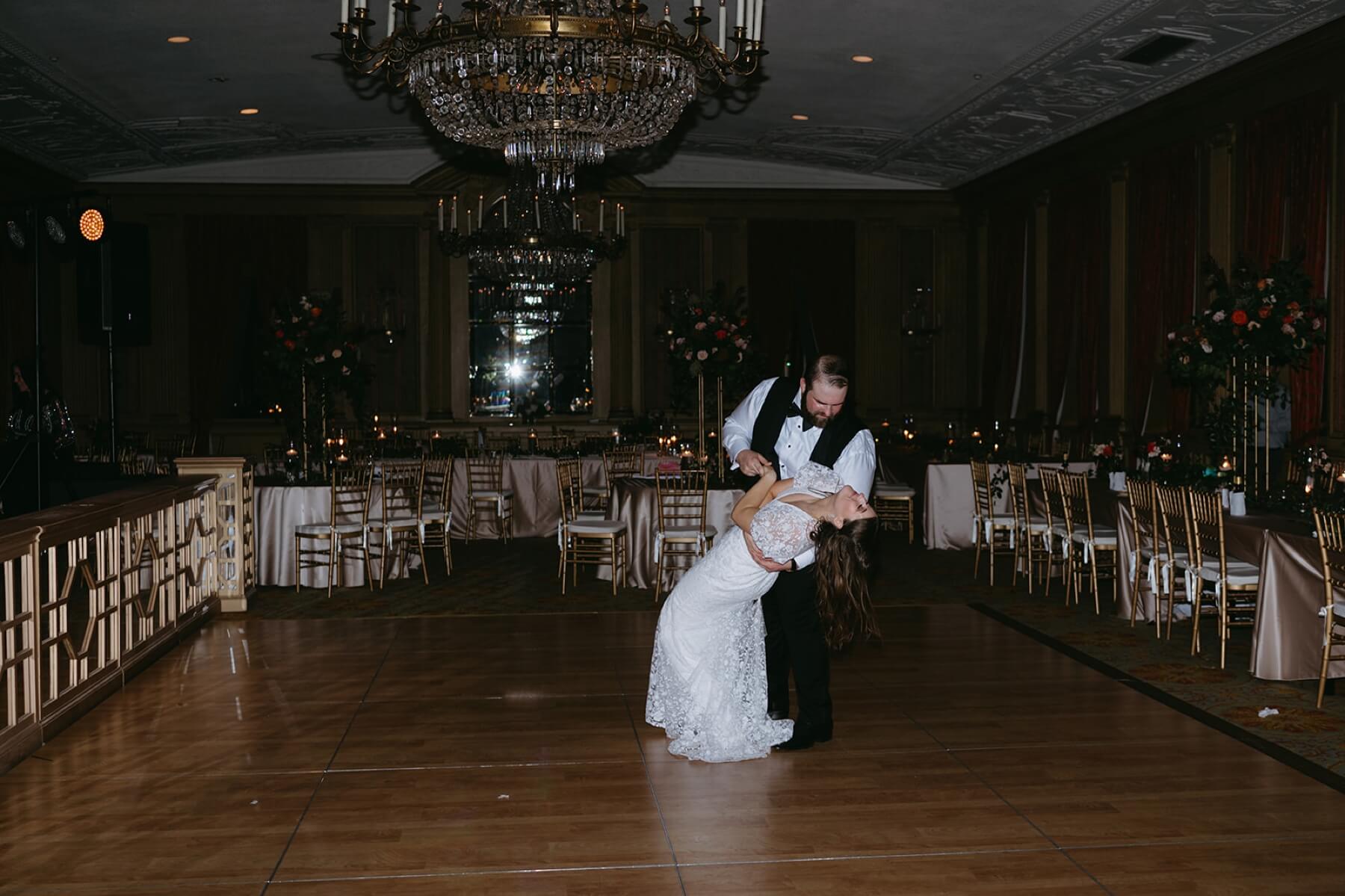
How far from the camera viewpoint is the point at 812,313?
53.1 feet

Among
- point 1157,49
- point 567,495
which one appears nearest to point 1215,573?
point 1157,49

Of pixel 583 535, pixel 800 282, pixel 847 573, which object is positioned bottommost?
pixel 583 535

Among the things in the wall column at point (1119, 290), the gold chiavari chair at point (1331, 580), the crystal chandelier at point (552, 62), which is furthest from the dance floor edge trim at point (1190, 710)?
the wall column at point (1119, 290)

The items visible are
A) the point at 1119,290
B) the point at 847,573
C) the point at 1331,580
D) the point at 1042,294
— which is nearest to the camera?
the point at 847,573

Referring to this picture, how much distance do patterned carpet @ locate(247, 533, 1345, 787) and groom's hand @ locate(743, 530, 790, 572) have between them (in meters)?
2.21

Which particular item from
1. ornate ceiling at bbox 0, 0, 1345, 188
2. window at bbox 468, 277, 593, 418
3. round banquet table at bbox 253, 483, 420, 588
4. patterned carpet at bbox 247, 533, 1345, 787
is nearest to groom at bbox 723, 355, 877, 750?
patterned carpet at bbox 247, 533, 1345, 787

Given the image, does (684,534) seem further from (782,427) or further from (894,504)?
(894,504)

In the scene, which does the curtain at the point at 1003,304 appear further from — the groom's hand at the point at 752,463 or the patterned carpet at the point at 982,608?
the groom's hand at the point at 752,463

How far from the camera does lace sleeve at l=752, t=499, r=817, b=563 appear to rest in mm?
4680

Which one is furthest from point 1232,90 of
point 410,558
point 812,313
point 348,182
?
point 348,182

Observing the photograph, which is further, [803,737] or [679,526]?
[679,526]

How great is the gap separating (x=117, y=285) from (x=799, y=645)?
9.19 m

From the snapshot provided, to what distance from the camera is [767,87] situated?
1188 cm

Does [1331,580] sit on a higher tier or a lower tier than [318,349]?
lower
